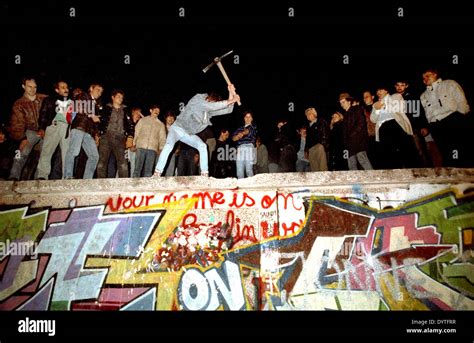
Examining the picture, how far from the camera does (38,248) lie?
7898 millimetres

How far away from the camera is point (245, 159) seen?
28.3 feet

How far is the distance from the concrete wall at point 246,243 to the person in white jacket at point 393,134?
0.79 metres

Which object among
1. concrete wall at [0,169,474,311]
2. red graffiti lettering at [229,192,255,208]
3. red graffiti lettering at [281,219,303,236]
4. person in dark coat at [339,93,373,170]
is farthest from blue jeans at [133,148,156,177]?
person in dark coat at [339,93,373,170]

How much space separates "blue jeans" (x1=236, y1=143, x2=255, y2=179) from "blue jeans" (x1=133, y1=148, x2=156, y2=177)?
6.61ft

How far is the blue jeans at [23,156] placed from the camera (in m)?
8.46

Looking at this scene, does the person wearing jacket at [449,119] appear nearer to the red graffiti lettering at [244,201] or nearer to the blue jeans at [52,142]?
the red graffiti lettering at [244,201]

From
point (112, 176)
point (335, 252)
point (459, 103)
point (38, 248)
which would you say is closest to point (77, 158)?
point (112, 176)

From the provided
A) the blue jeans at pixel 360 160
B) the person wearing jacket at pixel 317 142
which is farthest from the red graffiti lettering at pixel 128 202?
the blue jeans at pixel 360 160

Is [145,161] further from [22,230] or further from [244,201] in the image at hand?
[22,230]

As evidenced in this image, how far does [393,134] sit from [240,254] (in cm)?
433

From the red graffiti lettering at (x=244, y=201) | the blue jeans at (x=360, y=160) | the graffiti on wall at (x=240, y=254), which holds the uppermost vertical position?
the blue jeans at (x=360, y=160)

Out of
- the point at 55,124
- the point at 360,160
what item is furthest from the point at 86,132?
the point at 360,160

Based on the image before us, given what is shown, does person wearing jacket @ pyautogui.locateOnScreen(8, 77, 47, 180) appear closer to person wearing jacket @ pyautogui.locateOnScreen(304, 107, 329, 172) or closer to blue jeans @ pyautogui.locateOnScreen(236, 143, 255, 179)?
blue jeans @ pyautogui.locateOnScreen(236, 143, 255, 179)
